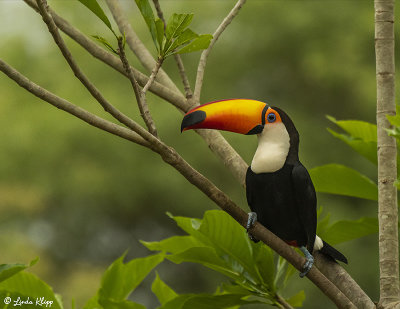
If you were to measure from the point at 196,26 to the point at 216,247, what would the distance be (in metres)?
8.14

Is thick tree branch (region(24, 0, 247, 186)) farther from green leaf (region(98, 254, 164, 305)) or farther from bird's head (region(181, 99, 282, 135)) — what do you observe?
green leaf (region(98, 254, 164, 305))

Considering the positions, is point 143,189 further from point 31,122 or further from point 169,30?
point 169,30

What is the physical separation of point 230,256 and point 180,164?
2.00ft

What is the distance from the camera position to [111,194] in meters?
9.42

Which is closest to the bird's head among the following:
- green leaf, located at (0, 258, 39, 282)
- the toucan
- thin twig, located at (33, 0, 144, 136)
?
the toucan

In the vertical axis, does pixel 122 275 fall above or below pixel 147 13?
below

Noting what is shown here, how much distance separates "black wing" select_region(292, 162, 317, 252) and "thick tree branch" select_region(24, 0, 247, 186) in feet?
0.51

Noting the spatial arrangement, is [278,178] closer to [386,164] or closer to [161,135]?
[386,164]

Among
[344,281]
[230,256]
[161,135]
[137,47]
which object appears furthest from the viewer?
Result: [161,135]

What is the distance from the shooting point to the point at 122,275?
1.94 metres

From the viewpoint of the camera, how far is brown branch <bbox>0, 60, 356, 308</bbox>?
1334 millimetres

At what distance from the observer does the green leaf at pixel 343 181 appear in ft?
6.44

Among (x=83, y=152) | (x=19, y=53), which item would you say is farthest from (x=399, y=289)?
(x=19, y=53)

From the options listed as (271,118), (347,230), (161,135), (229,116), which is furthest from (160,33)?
(161,135)
